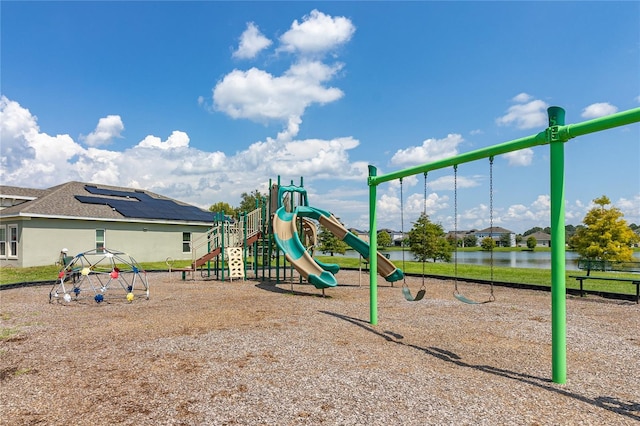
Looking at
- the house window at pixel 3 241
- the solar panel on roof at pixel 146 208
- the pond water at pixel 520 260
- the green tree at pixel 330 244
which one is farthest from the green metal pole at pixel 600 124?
the green tree at pixel 330 244

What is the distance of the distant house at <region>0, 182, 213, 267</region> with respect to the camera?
781 inches

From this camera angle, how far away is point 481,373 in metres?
4.98

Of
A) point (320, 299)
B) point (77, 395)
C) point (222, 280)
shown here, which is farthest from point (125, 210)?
point (77, 395)

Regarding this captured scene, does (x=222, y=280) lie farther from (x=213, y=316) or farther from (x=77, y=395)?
(x=77, y=395)


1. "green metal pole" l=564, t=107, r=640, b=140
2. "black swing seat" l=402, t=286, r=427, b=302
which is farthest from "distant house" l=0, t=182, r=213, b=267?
"green metal pole" l=564, t=107, r=640, b=140

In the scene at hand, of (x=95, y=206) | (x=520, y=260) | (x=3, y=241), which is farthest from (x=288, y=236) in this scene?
(x=520, y=260)

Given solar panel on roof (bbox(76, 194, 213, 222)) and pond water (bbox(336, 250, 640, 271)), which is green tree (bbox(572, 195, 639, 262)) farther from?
solar panel on roof (bbox(76, 194, 213, 222))

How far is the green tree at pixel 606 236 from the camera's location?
904 inches

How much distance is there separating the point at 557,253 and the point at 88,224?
23.0 meters

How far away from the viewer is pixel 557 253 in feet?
15.6

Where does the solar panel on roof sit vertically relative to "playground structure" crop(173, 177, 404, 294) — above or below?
above

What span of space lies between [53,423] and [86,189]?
88.4 ft

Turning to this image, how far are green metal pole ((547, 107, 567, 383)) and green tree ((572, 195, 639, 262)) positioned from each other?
2280cm

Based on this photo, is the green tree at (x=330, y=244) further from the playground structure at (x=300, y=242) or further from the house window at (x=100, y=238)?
the playground structure at (x=300, y=242)
